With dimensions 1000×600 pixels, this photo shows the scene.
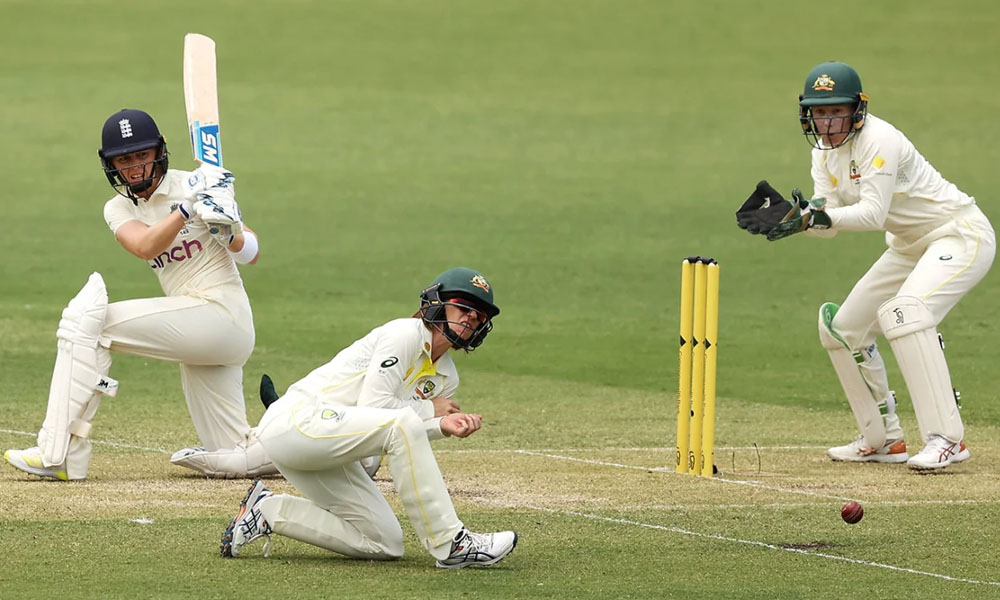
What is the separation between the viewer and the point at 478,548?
19.4 ft

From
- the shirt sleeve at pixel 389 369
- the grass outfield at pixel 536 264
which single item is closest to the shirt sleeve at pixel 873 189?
the grass outfield at pixel 536 264

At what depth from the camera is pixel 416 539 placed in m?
6.63

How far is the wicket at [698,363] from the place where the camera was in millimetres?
7809

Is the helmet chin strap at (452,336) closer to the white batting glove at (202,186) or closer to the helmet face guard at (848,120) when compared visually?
the white batting glove at (202,186)

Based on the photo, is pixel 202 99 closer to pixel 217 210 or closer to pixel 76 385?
pixel 217 210

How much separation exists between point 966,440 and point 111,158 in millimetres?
4875

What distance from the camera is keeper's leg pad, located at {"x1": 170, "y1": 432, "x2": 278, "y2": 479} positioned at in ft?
25.3

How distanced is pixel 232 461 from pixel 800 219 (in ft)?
9.37

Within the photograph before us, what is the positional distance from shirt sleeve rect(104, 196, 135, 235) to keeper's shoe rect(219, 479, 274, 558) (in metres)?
2.01

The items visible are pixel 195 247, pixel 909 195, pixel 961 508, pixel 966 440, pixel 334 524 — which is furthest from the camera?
pixel 966 440

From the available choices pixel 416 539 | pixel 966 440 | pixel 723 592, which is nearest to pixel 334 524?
pixel 416 539

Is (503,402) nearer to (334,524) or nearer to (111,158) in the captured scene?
(111,158)

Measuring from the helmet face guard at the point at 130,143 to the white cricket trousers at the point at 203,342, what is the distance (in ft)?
1.75

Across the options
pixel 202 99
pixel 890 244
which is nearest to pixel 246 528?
pixel 202 99
